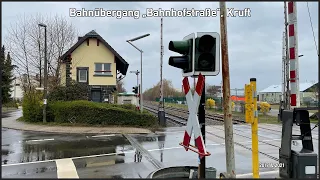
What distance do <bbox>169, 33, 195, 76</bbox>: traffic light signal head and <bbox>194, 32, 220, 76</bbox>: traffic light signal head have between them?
0.11 meters

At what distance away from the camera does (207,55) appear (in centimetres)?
Result: 487

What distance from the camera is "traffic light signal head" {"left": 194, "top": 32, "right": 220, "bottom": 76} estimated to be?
190 inches

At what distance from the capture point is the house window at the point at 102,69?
90.5 ft

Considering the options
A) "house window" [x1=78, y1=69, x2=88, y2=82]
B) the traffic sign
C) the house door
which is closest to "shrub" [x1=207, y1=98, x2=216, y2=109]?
the house door

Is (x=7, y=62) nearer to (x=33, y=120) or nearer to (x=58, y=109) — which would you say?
(x=33, y=120)

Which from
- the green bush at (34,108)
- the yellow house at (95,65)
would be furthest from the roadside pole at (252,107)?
the yellow house at (95,65)

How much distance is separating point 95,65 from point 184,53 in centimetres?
2363

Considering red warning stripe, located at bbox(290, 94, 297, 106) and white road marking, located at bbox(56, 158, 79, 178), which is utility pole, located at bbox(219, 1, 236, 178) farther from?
white road marking, located at bbox(56, 158, 79, 178)

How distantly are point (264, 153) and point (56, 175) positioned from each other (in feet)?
22.0

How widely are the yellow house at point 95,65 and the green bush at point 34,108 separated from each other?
5.18m

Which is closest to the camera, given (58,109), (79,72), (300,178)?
(300,178)

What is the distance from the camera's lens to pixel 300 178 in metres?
5.34

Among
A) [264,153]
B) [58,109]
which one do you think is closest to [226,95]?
[264,153]

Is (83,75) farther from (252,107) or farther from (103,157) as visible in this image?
(252,107)
